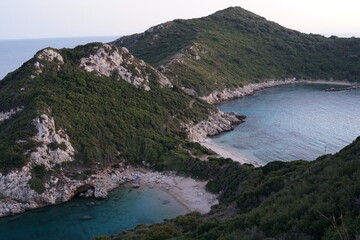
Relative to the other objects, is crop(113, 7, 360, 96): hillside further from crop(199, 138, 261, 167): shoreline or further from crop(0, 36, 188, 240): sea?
crop(0, 36, 188, 240): sea

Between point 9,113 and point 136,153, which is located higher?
point 9,113

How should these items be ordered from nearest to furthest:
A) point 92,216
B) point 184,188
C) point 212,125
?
1. point 92,216
2. point 184,188
3. point 212,125

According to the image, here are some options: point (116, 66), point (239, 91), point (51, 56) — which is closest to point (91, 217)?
point (51, 56)

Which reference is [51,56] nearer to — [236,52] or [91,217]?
[91,217]

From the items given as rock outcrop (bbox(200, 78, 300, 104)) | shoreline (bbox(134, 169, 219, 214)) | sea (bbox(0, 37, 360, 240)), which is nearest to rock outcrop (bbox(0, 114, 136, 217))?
sea (bbox(0, 37, 360, 240))

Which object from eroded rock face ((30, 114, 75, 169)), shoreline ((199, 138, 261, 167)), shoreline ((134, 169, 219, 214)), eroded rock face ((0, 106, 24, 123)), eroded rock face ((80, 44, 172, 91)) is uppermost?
eroded rock face ((80, 44, 172, 91))

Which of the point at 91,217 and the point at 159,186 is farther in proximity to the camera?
the point at 159,186
